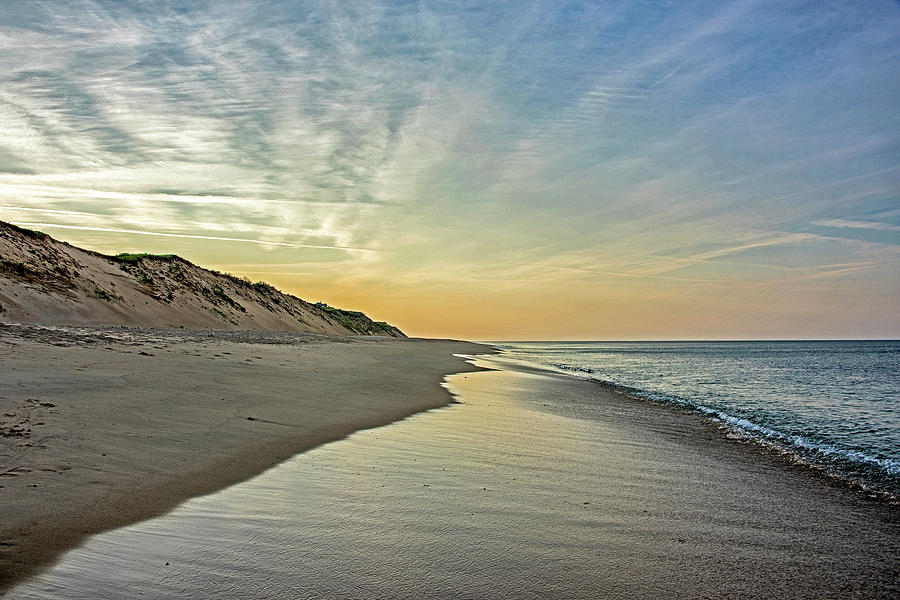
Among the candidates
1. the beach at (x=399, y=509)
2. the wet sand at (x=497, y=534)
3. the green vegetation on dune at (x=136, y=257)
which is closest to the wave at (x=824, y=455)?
the beach at (x=399, y=509)

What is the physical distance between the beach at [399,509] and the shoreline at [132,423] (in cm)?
3

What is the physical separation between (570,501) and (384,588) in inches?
97.3

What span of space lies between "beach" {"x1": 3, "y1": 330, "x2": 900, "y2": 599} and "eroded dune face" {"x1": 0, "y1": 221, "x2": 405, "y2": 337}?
1357cm

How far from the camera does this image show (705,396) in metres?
17.4

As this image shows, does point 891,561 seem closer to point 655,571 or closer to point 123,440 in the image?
point 655,571

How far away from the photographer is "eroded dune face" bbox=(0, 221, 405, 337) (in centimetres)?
1981

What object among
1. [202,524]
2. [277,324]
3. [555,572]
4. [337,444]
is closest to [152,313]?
[277,324]

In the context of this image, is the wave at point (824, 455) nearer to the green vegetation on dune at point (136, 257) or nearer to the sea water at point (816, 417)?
the sea water at point (816, 417)

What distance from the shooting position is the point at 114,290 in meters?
26.4

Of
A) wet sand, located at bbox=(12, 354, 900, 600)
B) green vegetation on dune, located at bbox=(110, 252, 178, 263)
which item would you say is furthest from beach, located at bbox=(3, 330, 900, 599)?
green vegetation on dune, located at bbox=(110, 252, 178, 263)

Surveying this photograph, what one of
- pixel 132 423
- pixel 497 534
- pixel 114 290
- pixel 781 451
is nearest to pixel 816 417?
pixel 781 451

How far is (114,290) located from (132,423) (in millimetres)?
24323

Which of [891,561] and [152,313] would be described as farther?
[152,313]

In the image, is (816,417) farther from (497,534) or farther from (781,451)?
(497,534)
